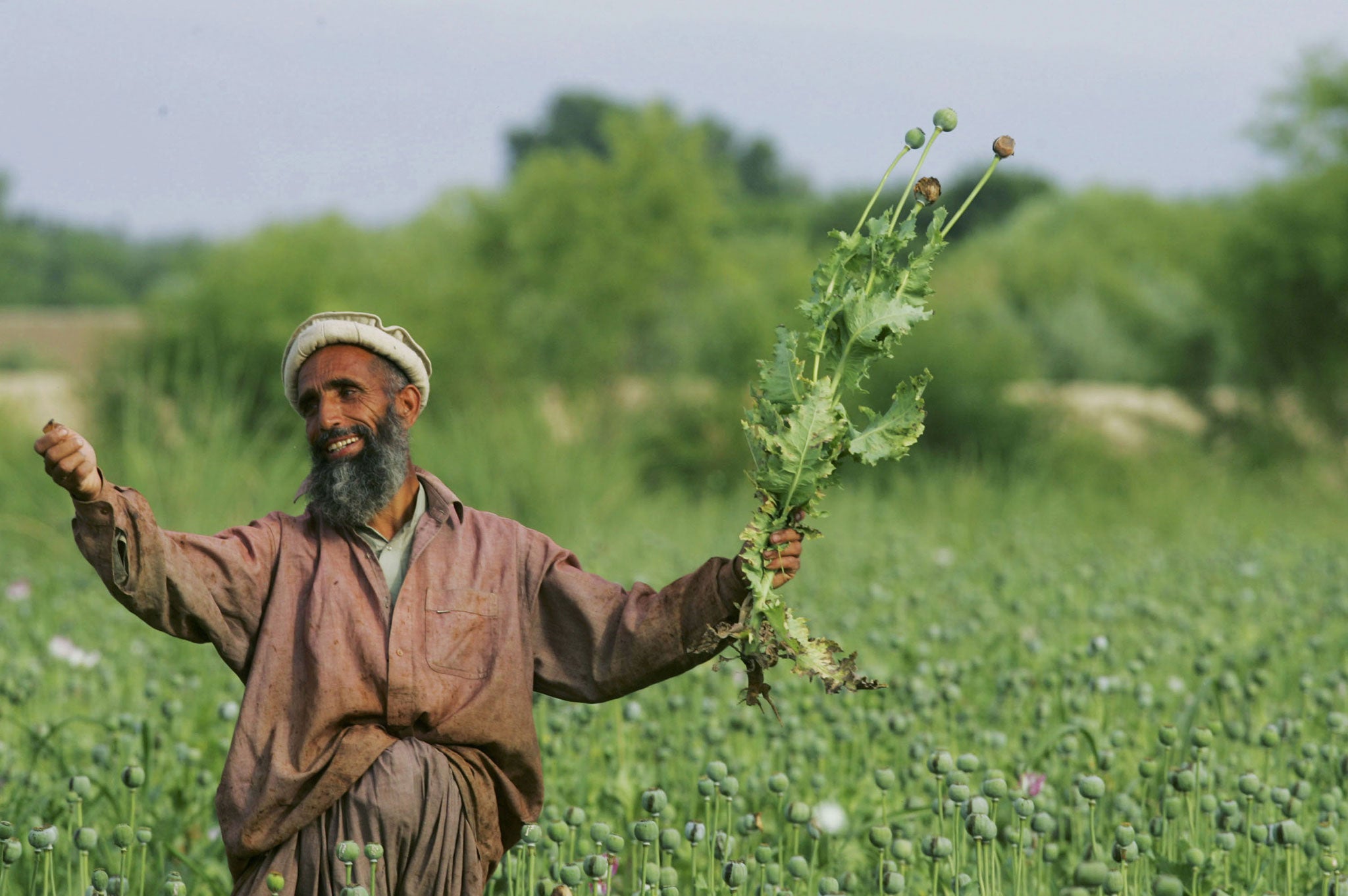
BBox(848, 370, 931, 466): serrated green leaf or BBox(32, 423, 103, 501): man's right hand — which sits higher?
BBox(848, 370, 931, 466): serrated green leaf

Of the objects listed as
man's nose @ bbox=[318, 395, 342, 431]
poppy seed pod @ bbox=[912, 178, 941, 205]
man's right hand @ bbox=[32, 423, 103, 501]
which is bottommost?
man's right hand @ bbox=[32, 423, 103, 501]

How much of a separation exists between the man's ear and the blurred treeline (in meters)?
7.44

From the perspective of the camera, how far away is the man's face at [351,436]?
2547 millimetres

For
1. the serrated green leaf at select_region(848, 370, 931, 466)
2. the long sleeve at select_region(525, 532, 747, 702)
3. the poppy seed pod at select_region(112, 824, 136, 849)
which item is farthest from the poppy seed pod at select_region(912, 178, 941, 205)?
the poppy seed pod at select_region(112, 824, 136, 849)

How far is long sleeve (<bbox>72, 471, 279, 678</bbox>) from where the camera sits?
233cm

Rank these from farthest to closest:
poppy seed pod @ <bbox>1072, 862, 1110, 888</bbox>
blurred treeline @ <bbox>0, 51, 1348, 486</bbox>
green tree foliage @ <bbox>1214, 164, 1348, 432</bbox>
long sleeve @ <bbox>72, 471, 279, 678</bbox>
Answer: green tree foliage @ <bbox>1214, 164, 1348, 432</bbox>
blurred treeline @ <bbox>0, 51, 1348, 486</bbox>
long sleeve @ <bbox>72, 471, 279, 678</bbox>
poppy seed pod @ <bbox>1072, 862, 1110, 888</bbox>

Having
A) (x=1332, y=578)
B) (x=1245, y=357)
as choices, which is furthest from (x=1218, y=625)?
(x=1245, y=357)

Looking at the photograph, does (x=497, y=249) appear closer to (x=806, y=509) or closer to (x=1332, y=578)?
(x=1332, y=578)

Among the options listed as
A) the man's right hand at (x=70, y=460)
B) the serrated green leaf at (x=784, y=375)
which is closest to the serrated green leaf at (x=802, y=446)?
the serrated green leaf at (x=784, y=375)

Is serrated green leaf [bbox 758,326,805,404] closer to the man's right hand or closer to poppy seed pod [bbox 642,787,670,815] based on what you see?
poppy seed pod [bbox 642,787,670,815]

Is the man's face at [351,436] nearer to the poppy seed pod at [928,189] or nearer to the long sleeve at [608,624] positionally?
the long sleeve at [608,624]

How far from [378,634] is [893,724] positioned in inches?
65.4

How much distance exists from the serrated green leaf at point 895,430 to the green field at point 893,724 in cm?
66

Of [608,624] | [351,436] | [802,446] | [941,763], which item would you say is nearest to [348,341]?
[351,436]
